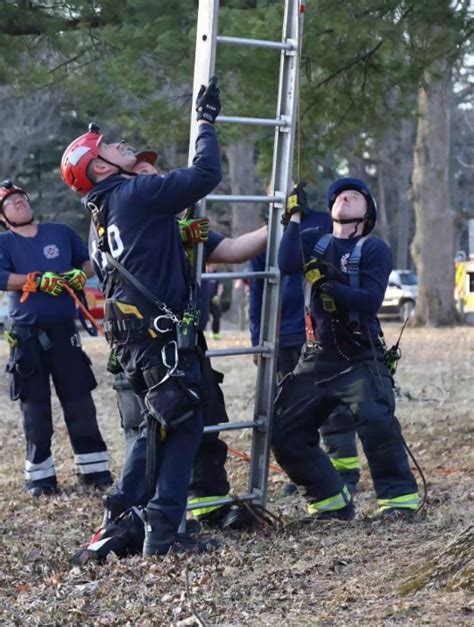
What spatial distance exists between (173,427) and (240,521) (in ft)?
3.39

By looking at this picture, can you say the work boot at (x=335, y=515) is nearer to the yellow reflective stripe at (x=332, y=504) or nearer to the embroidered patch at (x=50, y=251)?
the yellow reflective stripe at (x=332, y=504)

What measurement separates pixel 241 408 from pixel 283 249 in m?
6.41

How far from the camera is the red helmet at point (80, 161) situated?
5.78 meters

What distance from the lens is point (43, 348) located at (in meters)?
8.27

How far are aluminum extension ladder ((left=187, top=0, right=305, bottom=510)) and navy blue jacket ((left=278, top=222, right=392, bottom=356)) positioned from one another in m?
0.20

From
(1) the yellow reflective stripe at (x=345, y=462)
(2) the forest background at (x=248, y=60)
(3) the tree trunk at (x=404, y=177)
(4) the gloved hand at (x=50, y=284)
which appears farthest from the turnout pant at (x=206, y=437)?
(3) the tree trunk at (x=404, y=177)

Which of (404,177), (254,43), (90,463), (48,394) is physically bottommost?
(90,463)

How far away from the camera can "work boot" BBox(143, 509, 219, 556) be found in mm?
5691

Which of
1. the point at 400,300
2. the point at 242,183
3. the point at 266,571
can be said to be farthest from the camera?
the point at 400,300

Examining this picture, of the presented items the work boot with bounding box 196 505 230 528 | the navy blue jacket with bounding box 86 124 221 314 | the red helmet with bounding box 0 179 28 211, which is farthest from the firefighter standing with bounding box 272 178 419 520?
the red helmet with bounding box 0 179 28 211

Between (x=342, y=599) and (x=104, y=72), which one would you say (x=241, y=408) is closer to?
(x=104, y=72)

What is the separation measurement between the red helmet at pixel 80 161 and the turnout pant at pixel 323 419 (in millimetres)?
1646

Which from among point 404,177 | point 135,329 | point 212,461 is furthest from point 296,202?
point 404,177

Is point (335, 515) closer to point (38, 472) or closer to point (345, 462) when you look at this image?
point (345, 462)
